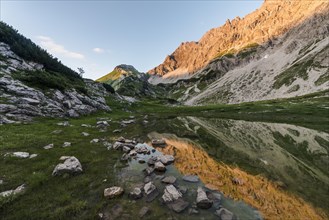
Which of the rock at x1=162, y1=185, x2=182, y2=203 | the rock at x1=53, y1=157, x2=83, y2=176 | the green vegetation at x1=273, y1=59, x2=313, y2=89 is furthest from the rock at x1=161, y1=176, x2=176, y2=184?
the green vegetation at x1=273, y1=59, x2=313, y2=89

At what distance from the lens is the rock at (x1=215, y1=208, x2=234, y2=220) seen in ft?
30.9

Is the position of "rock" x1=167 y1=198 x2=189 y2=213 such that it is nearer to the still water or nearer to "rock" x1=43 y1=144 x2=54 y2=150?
the still water

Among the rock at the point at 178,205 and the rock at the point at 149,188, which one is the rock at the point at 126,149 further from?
the rock at the point at 178,205

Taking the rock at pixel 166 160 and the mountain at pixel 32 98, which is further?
the mountain at pixel 32 98

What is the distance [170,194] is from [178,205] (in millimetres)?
944

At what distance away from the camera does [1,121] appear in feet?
86.4

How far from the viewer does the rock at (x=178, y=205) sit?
1000 cm

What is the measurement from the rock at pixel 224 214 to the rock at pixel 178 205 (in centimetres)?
177

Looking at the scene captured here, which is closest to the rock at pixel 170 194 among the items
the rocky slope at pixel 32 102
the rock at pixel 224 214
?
the rock at pixel 224 214

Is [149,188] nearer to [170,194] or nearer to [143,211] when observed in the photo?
[170,194]

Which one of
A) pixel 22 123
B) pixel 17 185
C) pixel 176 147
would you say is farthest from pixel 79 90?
pixel 17 185

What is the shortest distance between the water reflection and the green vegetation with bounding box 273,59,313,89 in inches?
5927

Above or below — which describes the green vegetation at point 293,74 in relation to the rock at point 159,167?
below

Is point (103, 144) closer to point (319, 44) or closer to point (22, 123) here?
point (22, 123)
